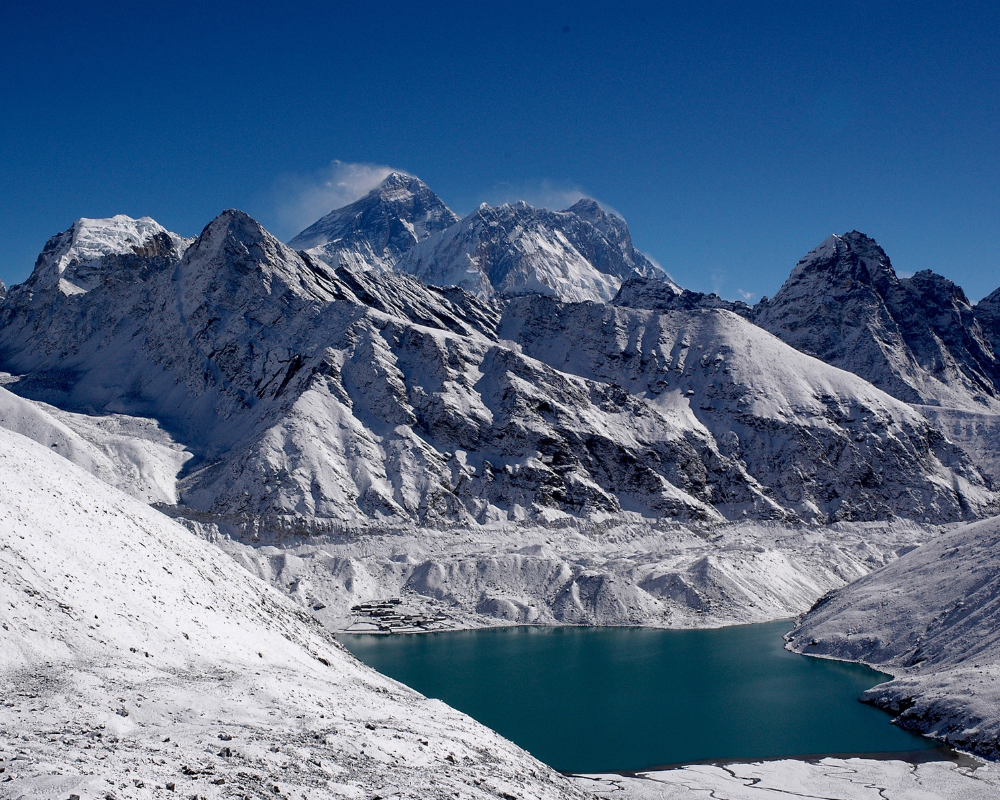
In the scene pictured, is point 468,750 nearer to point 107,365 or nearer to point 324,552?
point 324,552

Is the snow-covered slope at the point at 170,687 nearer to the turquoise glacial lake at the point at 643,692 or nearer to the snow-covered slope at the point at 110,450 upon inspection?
the turquoise glacial lake at the point at 643,692

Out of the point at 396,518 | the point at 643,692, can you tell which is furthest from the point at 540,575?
the point at 643,692

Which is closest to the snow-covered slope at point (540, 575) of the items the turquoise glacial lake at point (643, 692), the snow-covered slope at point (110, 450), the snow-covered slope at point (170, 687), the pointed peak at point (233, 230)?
the turquoise glacial lake at point (643, 692)

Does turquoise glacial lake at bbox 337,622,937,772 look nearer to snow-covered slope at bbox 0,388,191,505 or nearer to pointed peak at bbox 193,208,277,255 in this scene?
snow-covered slope at bbox 0,388,191,505

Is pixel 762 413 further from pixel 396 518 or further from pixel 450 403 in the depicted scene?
pixel 396 518

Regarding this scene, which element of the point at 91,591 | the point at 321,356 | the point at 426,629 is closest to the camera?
the point at 91,591

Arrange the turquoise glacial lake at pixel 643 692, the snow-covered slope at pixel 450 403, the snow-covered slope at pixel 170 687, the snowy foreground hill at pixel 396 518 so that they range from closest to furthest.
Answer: the snow-covered slope at pixel 170 687, the snowy foreground hill at pixel 396 518, the turquoise glacial lake at pixel 643 692, the snow-covered slope at pixel 450 403

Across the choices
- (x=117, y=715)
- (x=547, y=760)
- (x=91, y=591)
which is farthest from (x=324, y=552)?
(x=117, y=715)
